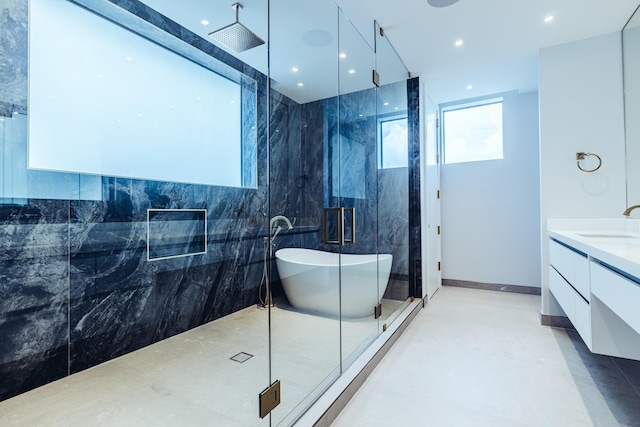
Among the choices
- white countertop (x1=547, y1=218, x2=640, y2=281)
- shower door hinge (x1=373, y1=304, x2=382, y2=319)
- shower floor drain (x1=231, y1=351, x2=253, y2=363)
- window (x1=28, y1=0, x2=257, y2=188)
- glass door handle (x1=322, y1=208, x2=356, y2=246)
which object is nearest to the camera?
white countertop (x1=547, y1=218, x2=640, y2=281)

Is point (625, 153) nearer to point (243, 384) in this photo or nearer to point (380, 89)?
point (380, 89)

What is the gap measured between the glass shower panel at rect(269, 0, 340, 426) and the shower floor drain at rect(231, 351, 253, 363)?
25 centimetres

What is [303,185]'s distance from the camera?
297cm

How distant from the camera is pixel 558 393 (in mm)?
1818

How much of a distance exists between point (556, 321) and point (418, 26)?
2959mm

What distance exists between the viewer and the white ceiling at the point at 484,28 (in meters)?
2.35

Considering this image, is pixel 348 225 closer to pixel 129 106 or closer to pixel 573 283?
pixel 573 283

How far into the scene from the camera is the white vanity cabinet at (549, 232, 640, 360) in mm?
1223

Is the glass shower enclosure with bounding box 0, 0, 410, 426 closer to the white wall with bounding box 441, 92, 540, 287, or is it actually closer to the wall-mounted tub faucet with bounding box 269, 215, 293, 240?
the wall-mounted tub faucet with bounding box 269, 215, 293, 240

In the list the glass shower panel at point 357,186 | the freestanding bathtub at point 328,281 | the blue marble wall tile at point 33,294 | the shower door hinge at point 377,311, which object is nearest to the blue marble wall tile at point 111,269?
the blue marble wall tile at point 33,294

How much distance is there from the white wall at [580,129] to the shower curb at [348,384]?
5.43 feet

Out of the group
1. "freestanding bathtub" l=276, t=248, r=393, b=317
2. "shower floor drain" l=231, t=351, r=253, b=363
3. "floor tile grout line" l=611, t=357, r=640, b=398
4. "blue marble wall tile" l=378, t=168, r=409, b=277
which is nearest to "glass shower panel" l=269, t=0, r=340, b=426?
"freestanding bathtub" l=276, t=248, r=393, b=317

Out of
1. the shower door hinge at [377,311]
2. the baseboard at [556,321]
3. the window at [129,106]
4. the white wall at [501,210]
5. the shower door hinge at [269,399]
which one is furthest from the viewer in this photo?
the white wall at [501,210]

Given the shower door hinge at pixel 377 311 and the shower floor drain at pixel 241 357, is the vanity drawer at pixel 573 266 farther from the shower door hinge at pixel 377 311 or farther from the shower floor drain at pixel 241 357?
the shower floor drain at pixel 241 357
